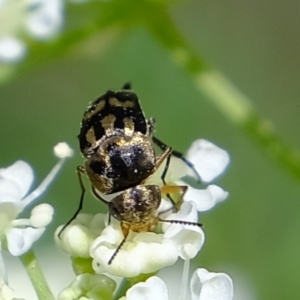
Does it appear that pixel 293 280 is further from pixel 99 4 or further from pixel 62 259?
pixel 99 4

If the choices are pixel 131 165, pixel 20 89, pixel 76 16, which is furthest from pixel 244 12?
pixel 131 165

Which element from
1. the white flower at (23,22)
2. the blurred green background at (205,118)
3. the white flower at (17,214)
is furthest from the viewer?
the blurred green background at (205,118)

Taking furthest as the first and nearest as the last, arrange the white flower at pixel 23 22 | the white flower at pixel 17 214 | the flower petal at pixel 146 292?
the white flower at pixel 23 22 < the white flower at pixel 17 214 < the flower petal at pixel 146 292

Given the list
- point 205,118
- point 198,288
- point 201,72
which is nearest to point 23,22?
point 201,72

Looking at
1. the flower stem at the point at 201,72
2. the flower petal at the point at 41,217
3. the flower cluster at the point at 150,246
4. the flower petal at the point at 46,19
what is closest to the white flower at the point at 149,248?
the flower cluster at the point at 150,246

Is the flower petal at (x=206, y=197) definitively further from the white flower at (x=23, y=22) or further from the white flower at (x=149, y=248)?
the white flower at (x=23, y=22)

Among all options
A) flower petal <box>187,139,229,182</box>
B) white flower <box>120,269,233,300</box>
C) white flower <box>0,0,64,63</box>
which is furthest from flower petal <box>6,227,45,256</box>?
white flower <box>0,0,64,63</box>

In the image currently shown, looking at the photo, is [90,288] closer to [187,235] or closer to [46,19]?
[187,235]
